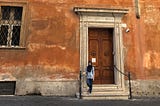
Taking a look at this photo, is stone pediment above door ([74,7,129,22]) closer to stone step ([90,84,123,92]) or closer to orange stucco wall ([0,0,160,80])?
orange stucco wall ([0,0,160,80])

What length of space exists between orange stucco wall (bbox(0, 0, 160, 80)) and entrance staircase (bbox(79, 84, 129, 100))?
44.1 inches

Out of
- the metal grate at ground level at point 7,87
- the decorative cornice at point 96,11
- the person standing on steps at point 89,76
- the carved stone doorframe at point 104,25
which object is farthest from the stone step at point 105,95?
the decorative cornice at point 96,11

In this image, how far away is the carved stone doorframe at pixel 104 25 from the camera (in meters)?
11.6

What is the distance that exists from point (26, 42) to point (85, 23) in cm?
290

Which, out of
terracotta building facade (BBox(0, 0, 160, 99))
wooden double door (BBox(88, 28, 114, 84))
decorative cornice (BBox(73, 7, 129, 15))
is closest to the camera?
terracotta building facade (BBox(0, 0, 160, 99))

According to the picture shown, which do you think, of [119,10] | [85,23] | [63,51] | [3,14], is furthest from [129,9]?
[3,14]

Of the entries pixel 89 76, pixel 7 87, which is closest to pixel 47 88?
pixel 7 87

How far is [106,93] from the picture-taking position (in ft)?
34.8

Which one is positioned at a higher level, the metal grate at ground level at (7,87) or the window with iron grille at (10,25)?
the window with iron grille at (10,25)

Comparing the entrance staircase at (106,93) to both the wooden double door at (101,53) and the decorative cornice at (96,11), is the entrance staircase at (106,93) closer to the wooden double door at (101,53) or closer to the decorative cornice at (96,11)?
the wooden double door at (101,53)

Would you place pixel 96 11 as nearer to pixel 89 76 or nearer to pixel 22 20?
pixel 89 76

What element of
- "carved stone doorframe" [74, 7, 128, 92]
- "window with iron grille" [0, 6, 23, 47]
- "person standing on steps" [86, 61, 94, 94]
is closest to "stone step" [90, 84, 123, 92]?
"carved stone doorframe" [74, 7, 128, 92]

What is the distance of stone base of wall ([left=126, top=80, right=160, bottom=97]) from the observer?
11562 mm

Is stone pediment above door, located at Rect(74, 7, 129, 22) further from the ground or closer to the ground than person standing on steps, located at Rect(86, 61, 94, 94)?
further from the ground
